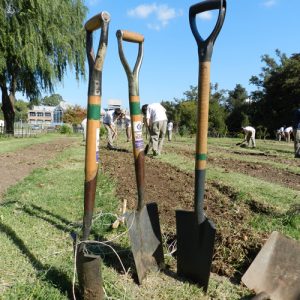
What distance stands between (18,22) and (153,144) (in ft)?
45.6

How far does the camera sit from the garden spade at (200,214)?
2867 millimetres

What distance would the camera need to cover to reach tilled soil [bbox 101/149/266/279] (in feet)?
10.6

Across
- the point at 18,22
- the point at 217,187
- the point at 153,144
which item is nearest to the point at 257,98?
the point at 18,22

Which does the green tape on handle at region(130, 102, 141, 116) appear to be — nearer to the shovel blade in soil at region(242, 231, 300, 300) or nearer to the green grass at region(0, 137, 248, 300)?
the green grass at region(0, 137, 248, 300)

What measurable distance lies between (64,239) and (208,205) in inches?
78.1

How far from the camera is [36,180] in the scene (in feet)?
22.5

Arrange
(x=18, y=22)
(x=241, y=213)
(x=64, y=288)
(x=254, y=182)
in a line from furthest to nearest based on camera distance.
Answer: (x=18, y=22) < (x=254, y=182) < (x=241, y=213) < (x=64, y=288)

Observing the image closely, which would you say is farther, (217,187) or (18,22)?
(18,22)

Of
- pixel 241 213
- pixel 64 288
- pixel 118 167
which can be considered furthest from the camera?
pixel 118 167

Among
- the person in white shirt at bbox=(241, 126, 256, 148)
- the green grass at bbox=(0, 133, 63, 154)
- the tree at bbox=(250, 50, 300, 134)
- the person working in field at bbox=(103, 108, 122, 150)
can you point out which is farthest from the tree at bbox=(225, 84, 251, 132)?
the person working in field at bbox=(103, 108, 122, 150)

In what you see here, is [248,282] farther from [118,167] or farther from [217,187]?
[118,167]

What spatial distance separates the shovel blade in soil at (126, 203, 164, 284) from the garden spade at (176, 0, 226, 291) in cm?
19

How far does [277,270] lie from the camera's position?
2.94 m

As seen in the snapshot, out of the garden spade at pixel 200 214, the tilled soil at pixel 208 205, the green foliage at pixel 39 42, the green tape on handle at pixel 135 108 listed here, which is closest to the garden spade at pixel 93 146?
the green tape on handle at pixel 135 108
